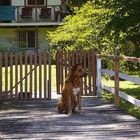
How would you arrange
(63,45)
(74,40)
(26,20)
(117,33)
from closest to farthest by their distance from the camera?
(117,33)
(74,40)
(63,45)
(26,20)

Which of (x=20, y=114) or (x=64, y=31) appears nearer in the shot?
(x=20, y=114)

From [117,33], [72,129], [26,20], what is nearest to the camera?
[72,129]

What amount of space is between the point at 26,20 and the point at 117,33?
2541 centimetres

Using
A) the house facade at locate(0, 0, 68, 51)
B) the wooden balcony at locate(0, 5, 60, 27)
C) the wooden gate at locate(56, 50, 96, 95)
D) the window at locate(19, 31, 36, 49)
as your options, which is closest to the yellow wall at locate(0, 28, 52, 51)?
the house facade at locate(0, 0, 68, 51)

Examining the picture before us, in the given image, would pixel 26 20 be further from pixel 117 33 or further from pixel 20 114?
pixel 20 114

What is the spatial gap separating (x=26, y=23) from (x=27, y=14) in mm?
1181

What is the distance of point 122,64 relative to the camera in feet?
76.3

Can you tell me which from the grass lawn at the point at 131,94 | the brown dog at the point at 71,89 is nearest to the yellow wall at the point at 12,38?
the grass lawn at the point at 131,94

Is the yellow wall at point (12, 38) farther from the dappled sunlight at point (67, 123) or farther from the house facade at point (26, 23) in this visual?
the dappled sunlight at point (67, 123)

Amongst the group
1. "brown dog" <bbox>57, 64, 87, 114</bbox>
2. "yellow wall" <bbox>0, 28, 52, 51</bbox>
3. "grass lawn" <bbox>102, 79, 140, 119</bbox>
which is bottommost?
"grass lawn" <bbox>102, 79, 140, 119</bbox>

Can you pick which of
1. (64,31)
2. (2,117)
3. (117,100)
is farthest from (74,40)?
(2,117)

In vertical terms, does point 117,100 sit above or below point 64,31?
below

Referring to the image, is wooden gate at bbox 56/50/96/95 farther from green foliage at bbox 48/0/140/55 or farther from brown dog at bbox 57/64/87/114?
brown dog at bbox 57/64/87/114

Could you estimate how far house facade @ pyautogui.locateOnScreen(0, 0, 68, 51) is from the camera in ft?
133
